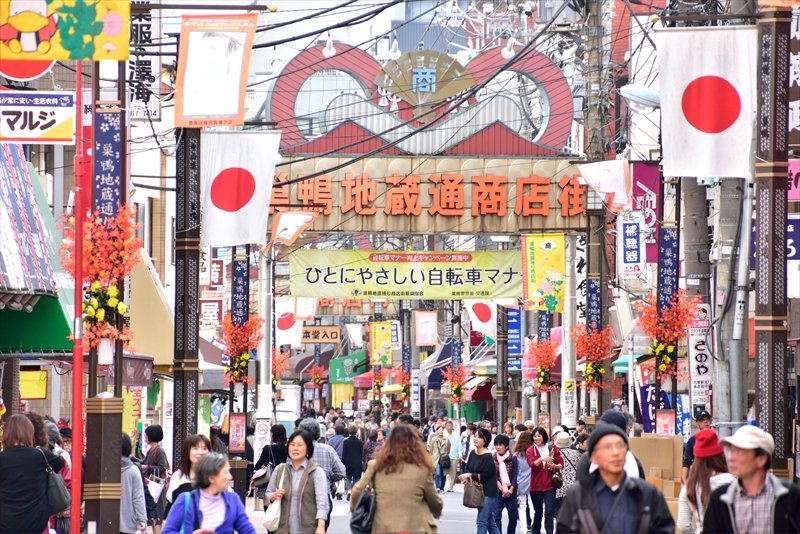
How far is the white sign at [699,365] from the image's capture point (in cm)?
2102

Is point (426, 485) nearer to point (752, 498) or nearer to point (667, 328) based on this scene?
point (752, 498)

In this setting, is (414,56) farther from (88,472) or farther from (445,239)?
(445,239)

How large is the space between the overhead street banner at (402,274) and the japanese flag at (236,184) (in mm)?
13672

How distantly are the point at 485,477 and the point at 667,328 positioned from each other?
198 inches

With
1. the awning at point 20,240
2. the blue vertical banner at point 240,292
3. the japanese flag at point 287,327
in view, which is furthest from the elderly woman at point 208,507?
the japanese flag at point 287,327

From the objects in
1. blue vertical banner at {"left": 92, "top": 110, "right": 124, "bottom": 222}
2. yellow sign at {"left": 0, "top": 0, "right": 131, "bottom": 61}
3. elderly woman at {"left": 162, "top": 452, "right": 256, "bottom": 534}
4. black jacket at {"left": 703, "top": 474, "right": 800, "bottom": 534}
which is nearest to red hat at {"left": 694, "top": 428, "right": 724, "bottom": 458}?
black jacket at {"left": 703, "top": 474, "right": 800, "bottom": 534}

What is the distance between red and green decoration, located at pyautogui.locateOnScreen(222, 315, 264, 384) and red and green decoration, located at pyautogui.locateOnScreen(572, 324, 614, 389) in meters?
6.78

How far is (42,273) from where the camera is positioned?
20484 mm

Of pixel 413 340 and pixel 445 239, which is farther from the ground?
pixel 445 239

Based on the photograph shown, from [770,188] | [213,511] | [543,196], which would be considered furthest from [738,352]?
[543,196]

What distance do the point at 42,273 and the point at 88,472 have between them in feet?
15.6

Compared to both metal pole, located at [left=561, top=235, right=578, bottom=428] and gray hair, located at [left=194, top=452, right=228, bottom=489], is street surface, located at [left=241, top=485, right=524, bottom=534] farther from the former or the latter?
gray hair, located at [left=194, top=452, right=228, bottom=489]

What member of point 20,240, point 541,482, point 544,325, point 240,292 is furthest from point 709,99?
point 544,325

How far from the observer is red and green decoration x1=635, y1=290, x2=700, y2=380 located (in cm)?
2355
